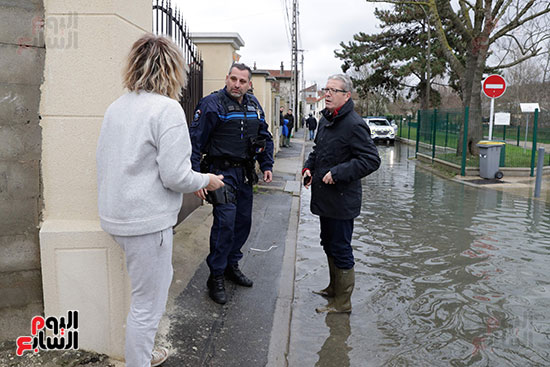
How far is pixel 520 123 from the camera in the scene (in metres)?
20.0

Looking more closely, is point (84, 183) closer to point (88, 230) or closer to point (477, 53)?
point (88, 230)

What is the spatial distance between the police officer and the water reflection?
3.14ft

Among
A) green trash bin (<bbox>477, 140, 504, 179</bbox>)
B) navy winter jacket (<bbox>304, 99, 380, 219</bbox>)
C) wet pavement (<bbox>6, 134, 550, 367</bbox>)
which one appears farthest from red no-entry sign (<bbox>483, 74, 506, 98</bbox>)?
navy winter jacket (<bbox>304, 99, 380, 219</bbox>)

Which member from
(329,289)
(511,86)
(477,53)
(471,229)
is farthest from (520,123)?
(511,86)

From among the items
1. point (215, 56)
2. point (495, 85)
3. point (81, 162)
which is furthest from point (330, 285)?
point (495, 85)

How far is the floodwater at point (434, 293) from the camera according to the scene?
3.58 m

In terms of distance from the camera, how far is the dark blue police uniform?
4.00 m

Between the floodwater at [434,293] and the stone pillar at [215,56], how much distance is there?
2.77 meters

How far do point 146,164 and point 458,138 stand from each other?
14626 mm

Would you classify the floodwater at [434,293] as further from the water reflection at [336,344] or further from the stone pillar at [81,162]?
the stone pillar at [81,162]

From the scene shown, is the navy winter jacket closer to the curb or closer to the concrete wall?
the curb

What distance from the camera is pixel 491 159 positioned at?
12.6 m

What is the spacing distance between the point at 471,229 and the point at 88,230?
5995mm

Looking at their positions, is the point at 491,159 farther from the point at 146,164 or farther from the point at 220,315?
the point at 146,164
